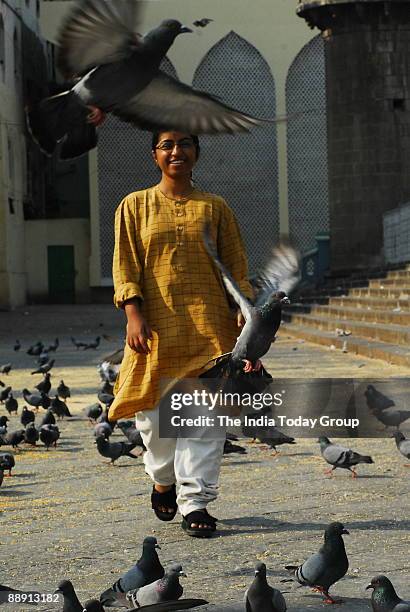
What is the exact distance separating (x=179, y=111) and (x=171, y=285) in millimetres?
1948

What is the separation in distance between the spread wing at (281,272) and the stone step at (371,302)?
51.6ft

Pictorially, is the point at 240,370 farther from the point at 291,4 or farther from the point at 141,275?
the point at 291,4

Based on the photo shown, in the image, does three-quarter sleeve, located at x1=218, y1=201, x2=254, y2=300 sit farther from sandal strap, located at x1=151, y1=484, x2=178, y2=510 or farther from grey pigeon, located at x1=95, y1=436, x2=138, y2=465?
grey pigeon, located at x1=95, y1=436, x2=138, y2=465

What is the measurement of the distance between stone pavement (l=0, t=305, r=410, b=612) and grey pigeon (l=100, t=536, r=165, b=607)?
→ 0.20 meters

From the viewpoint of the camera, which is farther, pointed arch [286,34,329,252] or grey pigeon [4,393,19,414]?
pointed arch [286,34,329,252]

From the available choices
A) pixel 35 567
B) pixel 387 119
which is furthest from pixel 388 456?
pixel 387 119

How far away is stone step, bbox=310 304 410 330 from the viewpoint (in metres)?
20.1

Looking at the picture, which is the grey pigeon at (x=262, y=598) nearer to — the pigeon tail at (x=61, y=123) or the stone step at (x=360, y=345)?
the pigeon tail at (x=61, y=123)

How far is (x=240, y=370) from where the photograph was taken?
4879mm

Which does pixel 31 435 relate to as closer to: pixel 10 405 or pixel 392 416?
pixel 10 405

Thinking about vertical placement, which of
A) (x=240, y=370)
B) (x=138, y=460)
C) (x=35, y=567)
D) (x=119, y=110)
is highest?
(x=119, y=110)

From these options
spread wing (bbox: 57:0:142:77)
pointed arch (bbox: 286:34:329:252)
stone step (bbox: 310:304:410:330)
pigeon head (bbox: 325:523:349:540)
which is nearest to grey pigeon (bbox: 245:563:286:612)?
pigeon head (bbox: 325:523:349:540)

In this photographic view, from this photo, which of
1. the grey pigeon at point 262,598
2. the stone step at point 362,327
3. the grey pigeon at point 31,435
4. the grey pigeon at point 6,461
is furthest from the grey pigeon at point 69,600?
the stone step at point 362,327

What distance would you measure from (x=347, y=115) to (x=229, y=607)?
30.2 m
